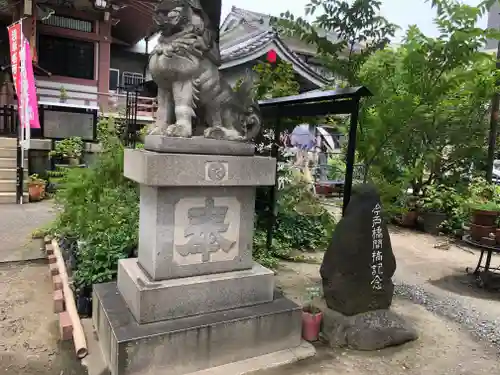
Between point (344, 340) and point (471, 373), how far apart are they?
1.08 m

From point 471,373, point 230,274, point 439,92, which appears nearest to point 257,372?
point 230,274

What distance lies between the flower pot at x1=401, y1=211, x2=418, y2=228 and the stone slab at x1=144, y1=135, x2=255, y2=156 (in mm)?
7991

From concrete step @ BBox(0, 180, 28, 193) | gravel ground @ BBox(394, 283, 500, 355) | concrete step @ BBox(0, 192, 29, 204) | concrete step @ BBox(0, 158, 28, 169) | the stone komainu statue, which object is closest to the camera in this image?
the stone komainu statue

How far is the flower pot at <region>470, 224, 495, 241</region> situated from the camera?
6355mm

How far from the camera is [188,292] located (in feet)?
10.8

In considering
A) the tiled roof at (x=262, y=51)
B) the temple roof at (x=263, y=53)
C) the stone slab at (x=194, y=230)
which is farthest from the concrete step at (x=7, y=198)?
the stone slab at (x=194, y=230)

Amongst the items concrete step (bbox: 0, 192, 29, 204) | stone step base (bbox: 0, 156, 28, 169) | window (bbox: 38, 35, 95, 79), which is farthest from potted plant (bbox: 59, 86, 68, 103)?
concrete step (bbox: 0, 192, 29, 204)

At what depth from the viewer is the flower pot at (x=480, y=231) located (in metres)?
6.36

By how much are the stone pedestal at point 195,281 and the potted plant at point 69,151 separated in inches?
396

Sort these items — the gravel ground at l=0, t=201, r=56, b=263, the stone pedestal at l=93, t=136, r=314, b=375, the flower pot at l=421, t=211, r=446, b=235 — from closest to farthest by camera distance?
the stone pedestal at l=93, t=136, r=314, b=375
the gravel ground at l=0, t=201, r=56, b=263
the flower pot at l=421, t=211, r=446, b=235

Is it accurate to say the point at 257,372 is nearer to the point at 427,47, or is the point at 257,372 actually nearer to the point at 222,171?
the point at 222,171

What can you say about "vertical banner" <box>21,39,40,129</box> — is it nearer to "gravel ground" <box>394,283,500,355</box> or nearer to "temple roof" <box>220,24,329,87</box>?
"temple roof" <box>220,24,329,87</box>

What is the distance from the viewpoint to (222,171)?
10.9 ft

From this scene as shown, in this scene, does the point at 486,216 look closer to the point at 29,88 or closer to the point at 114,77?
the point at 29,88
